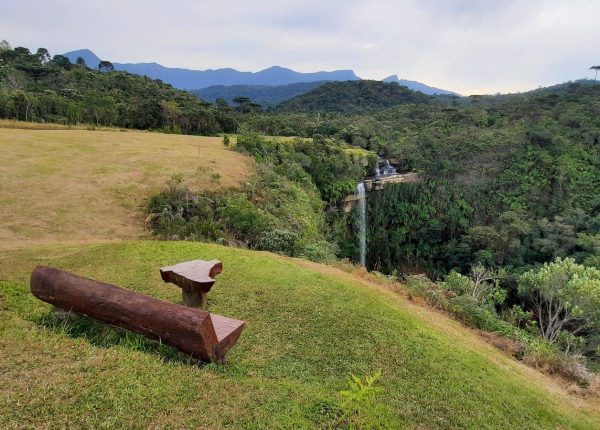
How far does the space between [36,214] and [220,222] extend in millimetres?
4914

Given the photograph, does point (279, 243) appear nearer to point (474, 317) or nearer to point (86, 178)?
point (474, 317)

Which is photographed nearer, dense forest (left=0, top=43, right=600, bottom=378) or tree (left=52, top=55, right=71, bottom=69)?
dense forest (left=0, top=43, right=600, bottom=378)

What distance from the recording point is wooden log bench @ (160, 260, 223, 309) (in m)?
5.41

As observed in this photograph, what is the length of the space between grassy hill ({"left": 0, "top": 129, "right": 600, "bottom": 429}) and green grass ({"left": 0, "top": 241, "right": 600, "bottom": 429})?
0.05 ft

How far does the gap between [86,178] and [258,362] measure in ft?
41.1

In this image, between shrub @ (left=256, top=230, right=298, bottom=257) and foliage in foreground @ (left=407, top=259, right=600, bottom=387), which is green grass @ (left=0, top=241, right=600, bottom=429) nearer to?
foliage in foreground @ (left=407, top=259, right=600, bottom=387)

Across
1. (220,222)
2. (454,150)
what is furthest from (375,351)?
(454,150)

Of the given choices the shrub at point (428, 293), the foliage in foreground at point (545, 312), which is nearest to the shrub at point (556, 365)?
the foliage in foreground at point (545, 312)

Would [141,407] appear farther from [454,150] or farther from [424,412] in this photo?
[454,150]

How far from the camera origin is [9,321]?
14.3 feet

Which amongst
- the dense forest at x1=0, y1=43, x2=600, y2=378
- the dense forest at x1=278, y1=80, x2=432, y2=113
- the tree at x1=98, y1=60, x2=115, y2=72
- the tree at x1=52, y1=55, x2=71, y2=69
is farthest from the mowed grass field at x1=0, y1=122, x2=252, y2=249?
the dense forest at x1=278, y1=80, x2=432, y2=113

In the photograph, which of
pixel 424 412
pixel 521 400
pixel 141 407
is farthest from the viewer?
pixel 521 400

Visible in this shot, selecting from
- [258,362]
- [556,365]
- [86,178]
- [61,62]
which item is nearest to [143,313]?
[258,362]

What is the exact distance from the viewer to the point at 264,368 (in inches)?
170
